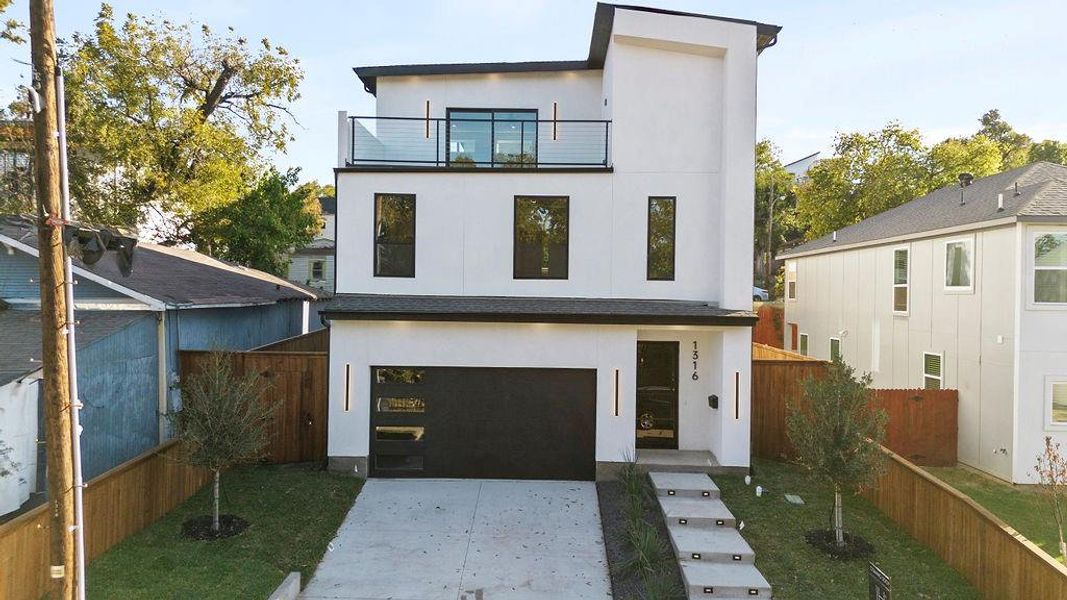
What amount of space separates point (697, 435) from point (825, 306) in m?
11.4

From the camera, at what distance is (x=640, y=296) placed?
11086 millimetres

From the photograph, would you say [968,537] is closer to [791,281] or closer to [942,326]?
[942,326]

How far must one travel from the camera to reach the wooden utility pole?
5.48 metres

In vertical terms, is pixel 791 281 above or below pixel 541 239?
below

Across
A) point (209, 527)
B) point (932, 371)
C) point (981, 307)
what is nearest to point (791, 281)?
point (932, 371)

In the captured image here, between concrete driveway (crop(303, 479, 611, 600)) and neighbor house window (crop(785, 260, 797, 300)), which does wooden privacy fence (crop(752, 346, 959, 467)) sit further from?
neighbor house window (crop(785, 260, 797, 300))

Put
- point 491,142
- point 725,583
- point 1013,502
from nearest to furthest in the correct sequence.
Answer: point 725,583, point 1013,502, point 491,142

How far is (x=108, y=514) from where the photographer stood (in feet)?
24.1

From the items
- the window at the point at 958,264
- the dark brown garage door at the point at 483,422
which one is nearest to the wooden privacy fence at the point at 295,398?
the dark brown garage door at the point at 483,422

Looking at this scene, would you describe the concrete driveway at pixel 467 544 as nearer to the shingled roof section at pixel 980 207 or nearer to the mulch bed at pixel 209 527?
the mulch bed at pixel 209 527

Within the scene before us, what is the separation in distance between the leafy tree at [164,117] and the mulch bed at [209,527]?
55.5 feet

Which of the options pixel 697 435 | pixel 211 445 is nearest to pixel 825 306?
pixel 697 435

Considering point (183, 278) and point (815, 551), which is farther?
point (183, 278)

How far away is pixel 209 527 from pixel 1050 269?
629 inches
